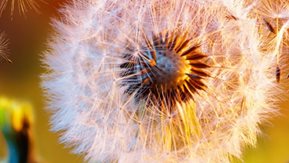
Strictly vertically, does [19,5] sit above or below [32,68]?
above

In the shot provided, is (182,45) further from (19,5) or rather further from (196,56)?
(19,5)

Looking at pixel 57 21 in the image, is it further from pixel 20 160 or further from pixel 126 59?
pixel 20 160

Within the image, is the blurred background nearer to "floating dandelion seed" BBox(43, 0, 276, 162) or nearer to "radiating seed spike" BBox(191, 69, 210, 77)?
"floating dandelion seed" BBox(43, 0, 276, 162)

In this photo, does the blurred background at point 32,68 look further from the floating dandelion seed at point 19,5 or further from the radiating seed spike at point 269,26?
the radiating seed spike at point 269,26

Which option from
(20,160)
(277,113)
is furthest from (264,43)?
(20,160)

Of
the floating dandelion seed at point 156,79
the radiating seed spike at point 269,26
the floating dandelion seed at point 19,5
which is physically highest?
the floating dandelion seed at point 19,5

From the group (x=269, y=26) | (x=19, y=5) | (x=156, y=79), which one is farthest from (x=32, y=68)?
(x=269, y=26)

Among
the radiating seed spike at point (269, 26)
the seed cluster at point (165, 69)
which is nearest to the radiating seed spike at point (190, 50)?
the seed cluster at point (165, 69)

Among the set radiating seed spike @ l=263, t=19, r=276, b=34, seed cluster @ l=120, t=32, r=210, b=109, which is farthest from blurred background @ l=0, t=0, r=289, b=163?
radiating seed spike @ l=263, t=19, r=276, b=34

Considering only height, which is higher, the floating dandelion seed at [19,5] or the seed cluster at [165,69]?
the floating dandelion seed at [19,5]
